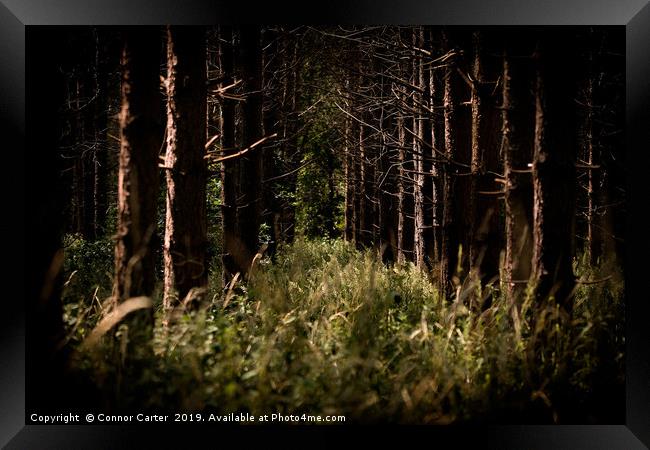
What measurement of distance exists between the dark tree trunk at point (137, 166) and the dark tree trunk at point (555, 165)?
2.87 metres

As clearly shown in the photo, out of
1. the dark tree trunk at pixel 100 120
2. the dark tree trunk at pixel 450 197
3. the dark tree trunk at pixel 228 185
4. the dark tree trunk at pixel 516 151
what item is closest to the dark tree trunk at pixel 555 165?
the dark tree trunk at pixel 516 151

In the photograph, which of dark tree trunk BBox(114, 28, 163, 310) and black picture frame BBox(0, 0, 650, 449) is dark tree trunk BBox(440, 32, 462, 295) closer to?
black picture frame BBox(0, 0, 650, 449)

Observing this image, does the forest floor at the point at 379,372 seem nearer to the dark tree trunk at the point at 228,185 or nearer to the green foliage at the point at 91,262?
the dark tree trunk at the point at 228,185

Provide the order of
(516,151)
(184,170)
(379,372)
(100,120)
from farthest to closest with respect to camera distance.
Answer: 1. (100,120)
2. (516,151)
3. (184,170)
4. (379,372)

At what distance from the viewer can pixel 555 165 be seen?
3.81 m

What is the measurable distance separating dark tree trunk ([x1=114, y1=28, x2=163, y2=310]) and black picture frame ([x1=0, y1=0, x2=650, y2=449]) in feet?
2.80

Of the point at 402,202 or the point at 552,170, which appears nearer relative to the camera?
the point at 552,170

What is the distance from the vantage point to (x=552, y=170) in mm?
3820
